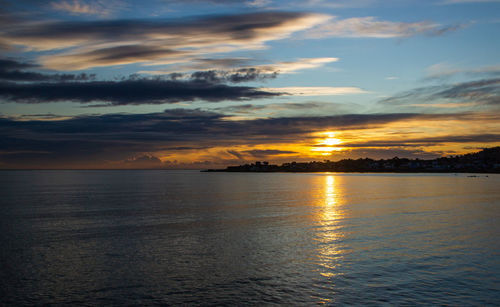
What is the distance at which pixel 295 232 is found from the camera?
39.2m

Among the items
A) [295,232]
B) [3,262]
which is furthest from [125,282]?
[295,232]

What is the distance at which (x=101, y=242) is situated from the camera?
3369 cm

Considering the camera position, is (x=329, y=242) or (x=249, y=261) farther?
(x=329, y=242)

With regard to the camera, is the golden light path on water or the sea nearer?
Result: the sea

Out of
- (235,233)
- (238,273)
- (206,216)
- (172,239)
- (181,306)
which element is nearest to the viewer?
(181,306)

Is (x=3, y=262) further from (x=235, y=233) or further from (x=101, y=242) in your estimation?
(x=235, y=233)

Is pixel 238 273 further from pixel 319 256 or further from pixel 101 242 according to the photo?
pixel 101 242

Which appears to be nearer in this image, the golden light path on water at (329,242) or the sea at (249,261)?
the sea at (249,261)

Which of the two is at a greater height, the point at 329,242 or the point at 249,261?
the point at 249,261

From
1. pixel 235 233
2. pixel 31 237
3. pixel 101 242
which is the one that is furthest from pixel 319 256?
pixel 31 237

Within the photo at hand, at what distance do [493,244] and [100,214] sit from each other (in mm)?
45308

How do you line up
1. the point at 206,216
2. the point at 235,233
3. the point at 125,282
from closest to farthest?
the point at 125,282 → the point at 235,233 → the point at 206,216

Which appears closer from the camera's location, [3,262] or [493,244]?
[3,262]

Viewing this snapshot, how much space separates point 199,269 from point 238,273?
2.62 m
